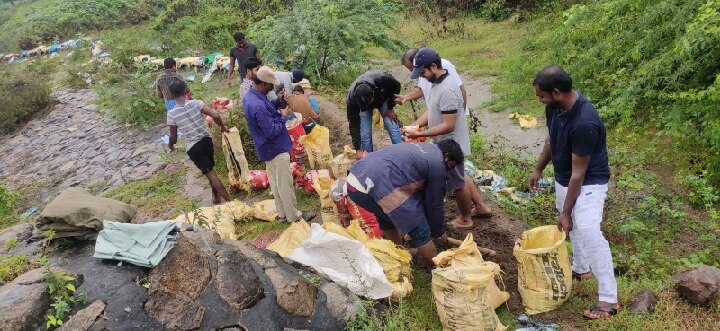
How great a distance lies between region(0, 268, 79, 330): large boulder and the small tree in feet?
20.8

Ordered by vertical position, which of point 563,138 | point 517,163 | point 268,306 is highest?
point 563,138

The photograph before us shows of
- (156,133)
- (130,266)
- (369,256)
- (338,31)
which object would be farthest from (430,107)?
(156,133)

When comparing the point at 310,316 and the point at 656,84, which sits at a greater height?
the point at 656,84

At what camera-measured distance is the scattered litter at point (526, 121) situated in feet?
22.9

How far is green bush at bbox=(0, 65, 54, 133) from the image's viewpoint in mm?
12094

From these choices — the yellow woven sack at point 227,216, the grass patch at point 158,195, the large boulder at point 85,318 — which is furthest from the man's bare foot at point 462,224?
the grass patch at point 158,195

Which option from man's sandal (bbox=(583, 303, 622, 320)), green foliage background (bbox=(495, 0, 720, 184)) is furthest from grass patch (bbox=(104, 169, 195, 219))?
green foliage background (bbox=(495, 0, 720, 184))

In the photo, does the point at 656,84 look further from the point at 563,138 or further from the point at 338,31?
the point at 338,31

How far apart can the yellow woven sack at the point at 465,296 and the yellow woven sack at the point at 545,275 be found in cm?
29

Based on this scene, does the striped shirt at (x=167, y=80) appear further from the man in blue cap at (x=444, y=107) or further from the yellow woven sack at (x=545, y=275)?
the yellow woven sack at (x=545, y=275)

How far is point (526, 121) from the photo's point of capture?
706cm

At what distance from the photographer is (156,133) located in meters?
8.97

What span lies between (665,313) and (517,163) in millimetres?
2906

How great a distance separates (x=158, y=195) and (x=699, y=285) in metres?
5.80
